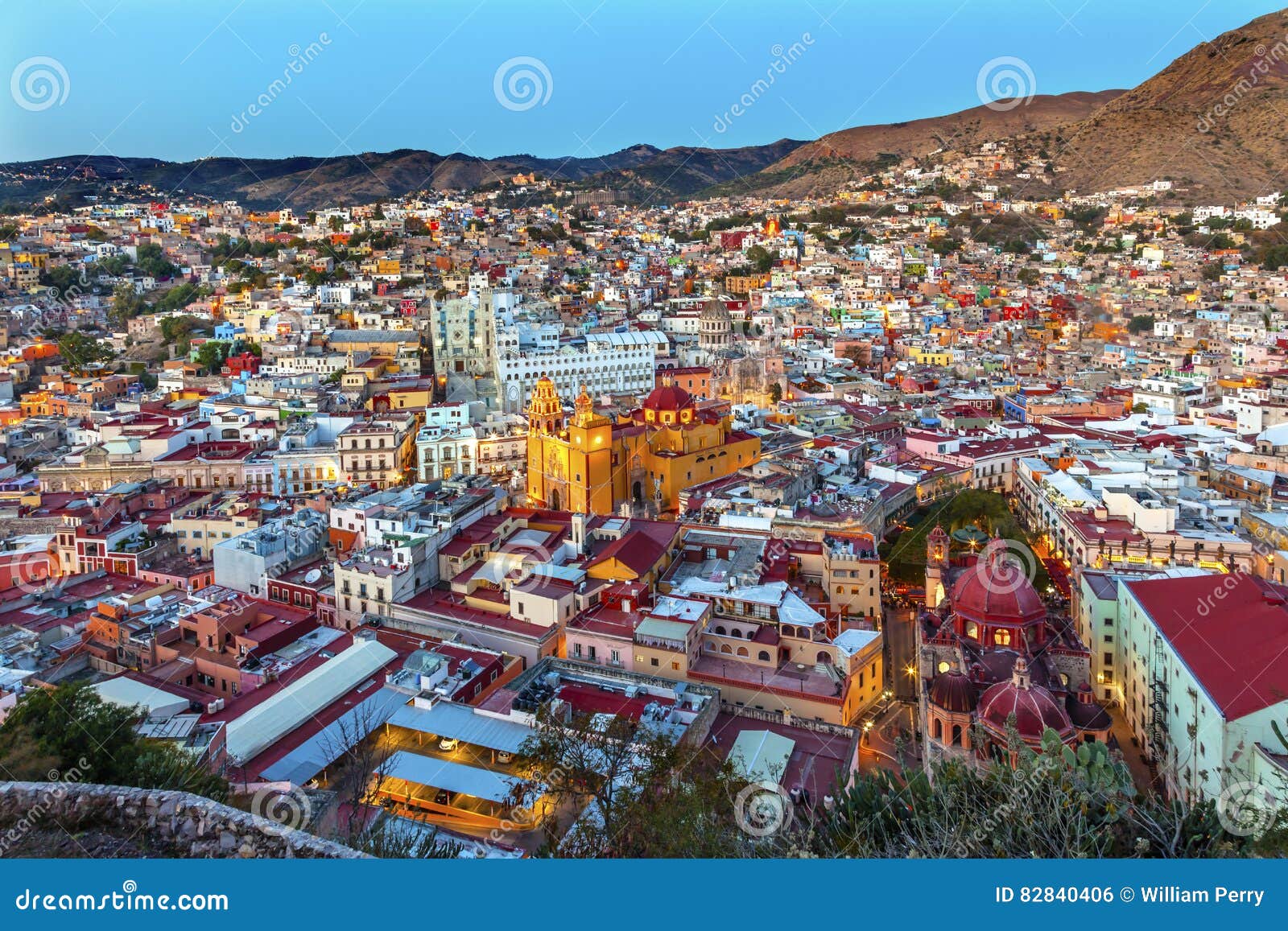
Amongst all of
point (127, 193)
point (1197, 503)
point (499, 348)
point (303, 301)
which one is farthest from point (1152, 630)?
point (127, 193)

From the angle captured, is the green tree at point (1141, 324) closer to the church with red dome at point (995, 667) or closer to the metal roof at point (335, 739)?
the church with red dome at point (995, 667)

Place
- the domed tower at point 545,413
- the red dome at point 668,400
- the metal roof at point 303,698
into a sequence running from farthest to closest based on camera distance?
the red dome at point 668,400 < the domed tower at point 545,413 < the metal roof at point 303,698

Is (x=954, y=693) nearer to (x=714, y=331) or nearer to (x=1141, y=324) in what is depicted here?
(x=714, y=331)

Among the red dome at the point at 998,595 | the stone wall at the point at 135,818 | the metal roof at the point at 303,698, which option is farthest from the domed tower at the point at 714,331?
the stone wall at the point at 135,818

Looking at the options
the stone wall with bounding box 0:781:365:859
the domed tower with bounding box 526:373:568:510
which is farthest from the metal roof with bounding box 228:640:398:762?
the domed tower with bounding box 526:373:568:510

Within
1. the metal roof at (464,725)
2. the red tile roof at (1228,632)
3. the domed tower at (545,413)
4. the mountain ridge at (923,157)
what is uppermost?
the mountain ridge at (923,157)

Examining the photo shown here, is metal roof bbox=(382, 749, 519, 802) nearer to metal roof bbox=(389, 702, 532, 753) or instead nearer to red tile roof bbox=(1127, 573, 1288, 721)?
metal roof bbox=(389, 702, 532, 753)

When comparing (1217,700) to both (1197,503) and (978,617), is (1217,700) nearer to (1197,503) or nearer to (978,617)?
(978,617)

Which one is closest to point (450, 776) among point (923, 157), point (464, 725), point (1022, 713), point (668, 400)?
point (464, 725)
